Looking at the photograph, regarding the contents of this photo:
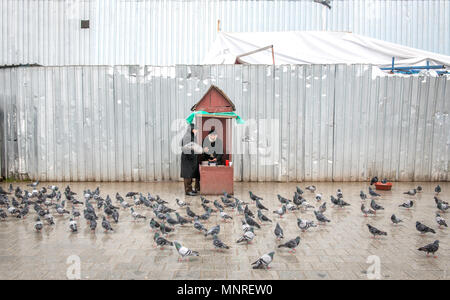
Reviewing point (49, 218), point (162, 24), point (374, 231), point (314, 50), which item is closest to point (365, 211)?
point (374, 231)

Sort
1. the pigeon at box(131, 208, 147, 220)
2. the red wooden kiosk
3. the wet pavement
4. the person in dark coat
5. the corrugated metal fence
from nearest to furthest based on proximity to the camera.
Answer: the wet pavement → the pigeon at box(131, 208, 147, 220) → the red wooden kiosk → the person in dark coat → the corrugated metal fence

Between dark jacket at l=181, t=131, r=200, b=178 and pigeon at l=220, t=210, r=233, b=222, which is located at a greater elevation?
dark jacket at l=181, t=131, r=200, b=178

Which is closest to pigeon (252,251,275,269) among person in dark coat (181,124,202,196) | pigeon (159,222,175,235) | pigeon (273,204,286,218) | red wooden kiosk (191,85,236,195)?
pigeon (159,222,175,235)

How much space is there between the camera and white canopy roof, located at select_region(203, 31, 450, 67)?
1316 cm

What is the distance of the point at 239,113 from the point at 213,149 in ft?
6.69

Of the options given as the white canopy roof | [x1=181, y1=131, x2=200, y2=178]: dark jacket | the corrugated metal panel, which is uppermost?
the corrugated metal panel

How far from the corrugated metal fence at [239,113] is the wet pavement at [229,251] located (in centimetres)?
387

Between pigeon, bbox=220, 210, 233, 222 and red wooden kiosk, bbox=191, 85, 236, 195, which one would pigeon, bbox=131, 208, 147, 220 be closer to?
pigeon, bbox=220, 210, 233, 222

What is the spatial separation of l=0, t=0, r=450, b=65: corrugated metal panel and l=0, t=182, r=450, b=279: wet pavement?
9234 millimetres

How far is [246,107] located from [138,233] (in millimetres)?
6431

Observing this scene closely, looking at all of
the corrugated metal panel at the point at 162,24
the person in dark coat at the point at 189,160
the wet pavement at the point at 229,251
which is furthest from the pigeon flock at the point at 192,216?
the corrugated metal panel at the point at 162,24
